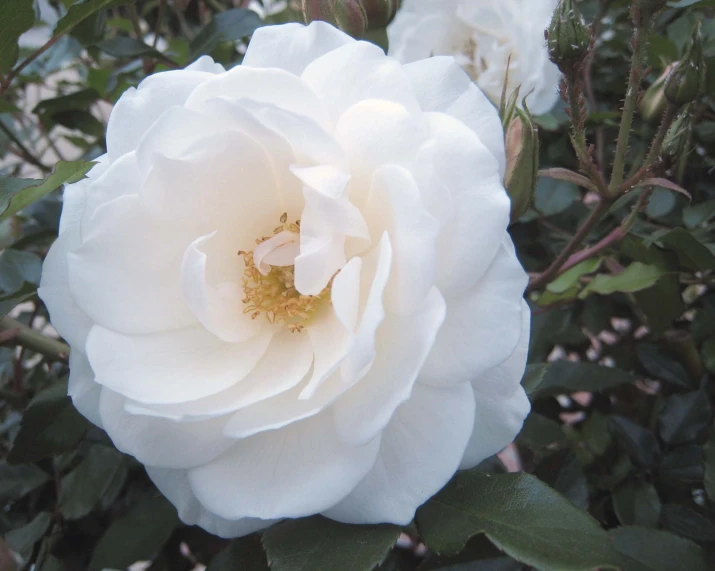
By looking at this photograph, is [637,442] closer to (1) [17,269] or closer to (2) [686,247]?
(2) [686,247]

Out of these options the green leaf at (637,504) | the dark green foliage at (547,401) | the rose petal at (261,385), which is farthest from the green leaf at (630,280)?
the rose petal at (261,385)

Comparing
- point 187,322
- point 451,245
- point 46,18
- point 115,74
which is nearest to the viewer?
point 451,245

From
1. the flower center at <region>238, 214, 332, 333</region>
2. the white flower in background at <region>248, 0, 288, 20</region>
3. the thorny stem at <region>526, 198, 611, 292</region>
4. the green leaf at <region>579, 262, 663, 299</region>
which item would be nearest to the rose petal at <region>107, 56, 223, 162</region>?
the flower center at <region>238, 214, 332, 333</region>

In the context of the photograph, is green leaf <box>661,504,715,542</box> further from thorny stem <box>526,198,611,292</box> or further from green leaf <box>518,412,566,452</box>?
thorny stem <box>526,198,611,292</box>

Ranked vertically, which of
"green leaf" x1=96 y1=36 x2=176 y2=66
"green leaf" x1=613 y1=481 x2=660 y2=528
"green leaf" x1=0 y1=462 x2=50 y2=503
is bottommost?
"green leaf" x1=613 y1=481 x2=660 y2=528

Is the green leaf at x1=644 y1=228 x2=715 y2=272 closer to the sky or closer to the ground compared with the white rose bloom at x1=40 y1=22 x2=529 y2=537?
closer to the ground

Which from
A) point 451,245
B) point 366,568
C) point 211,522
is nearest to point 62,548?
point 211,522

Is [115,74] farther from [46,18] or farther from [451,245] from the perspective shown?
[451,245]
